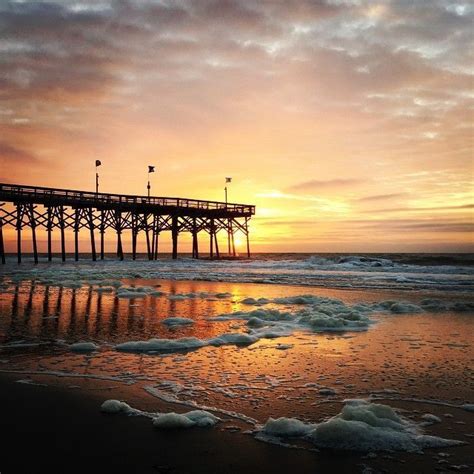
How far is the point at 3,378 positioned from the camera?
4984 millimetres

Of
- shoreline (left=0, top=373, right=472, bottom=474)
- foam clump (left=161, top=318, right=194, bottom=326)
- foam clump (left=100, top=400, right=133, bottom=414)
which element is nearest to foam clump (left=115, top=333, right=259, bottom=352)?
foam clump (left=161, top=318, right=194, bottom=326)

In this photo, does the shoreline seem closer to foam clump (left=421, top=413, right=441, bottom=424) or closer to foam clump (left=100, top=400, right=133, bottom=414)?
foam clump (left=100, top=400, right=133, bottom=414)

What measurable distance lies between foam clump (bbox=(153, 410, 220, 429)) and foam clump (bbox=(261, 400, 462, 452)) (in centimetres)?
49

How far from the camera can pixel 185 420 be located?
3740 mm

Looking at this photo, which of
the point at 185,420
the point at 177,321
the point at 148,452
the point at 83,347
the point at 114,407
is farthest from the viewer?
the point at 177,321

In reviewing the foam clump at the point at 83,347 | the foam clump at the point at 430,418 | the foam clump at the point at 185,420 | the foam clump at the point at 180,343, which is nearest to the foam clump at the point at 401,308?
the foam clump at the point at 180,343

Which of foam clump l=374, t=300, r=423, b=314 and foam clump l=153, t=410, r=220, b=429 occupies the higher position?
foam clump l=153, t=410, r=220, b=429

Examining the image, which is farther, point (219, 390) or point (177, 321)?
point (177, 321)

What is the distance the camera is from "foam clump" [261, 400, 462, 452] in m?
3.39

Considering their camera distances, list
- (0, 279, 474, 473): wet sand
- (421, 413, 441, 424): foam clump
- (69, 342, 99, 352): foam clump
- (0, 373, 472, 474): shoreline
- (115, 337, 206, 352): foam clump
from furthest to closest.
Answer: (115, 337, 206, 352): foam clump → (69, 342, 99, 352): foam clump → (421, 413, 441, 424): foam clump → (0, 279, 474, 473): wet sand → (0, 373, 472, 474): shoreline

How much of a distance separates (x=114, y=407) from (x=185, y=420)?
2.48 feet

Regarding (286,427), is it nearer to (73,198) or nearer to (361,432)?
(361,432)

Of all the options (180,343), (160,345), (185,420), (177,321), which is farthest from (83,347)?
(185,420)

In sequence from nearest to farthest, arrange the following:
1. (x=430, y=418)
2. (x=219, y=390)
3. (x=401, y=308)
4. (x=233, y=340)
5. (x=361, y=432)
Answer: (x=361, y=432) < (x=430, y=418) < (x=219, y=390) < (x=233, y=340) < (x=401, y=308)
